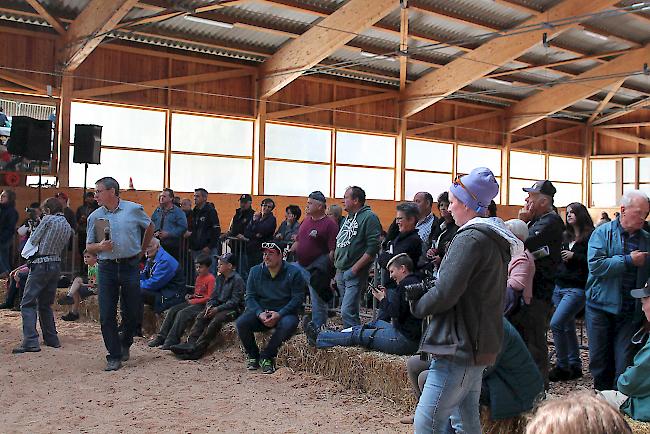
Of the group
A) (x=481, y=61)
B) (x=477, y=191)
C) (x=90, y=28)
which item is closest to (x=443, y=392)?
(x=477, y=191)

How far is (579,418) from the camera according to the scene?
3.96ft

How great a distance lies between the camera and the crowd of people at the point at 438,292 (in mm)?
2725

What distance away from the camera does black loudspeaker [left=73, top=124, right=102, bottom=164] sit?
A: 1185 cm

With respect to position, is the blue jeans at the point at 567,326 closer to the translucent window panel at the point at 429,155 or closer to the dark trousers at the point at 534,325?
the dark trousers at the point at 534,325

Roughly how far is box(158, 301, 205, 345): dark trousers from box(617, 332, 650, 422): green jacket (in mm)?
4582

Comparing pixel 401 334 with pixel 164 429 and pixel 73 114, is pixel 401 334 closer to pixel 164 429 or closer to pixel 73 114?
pixel 164 429

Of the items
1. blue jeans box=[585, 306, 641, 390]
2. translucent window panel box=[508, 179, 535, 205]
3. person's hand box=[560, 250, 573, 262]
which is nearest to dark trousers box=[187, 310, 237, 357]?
person's hand box=[560, 250, 573, 262]

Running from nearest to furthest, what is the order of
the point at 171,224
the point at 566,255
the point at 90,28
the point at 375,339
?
the point at 566,255 → the point at 375,339 → the point at 171,224 → the point at 90,28

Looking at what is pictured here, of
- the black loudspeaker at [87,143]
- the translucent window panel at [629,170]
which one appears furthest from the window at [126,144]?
the translucent window panel at [629,170]

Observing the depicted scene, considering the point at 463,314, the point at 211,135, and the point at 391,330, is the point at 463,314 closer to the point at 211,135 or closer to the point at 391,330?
the point at 391,330

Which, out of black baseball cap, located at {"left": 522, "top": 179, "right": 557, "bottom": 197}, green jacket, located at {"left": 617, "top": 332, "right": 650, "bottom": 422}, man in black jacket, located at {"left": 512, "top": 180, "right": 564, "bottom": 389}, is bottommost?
green jacket, located at {"left": 617, "top": 332, "right": 650, "bottom": 422}

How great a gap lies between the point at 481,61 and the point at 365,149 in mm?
3790

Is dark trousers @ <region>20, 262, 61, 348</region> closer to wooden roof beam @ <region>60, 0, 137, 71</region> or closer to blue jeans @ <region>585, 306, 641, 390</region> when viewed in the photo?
blue jeans @ <region>585, 306, 641, 390</region>

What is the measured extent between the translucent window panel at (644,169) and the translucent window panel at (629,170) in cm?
18
